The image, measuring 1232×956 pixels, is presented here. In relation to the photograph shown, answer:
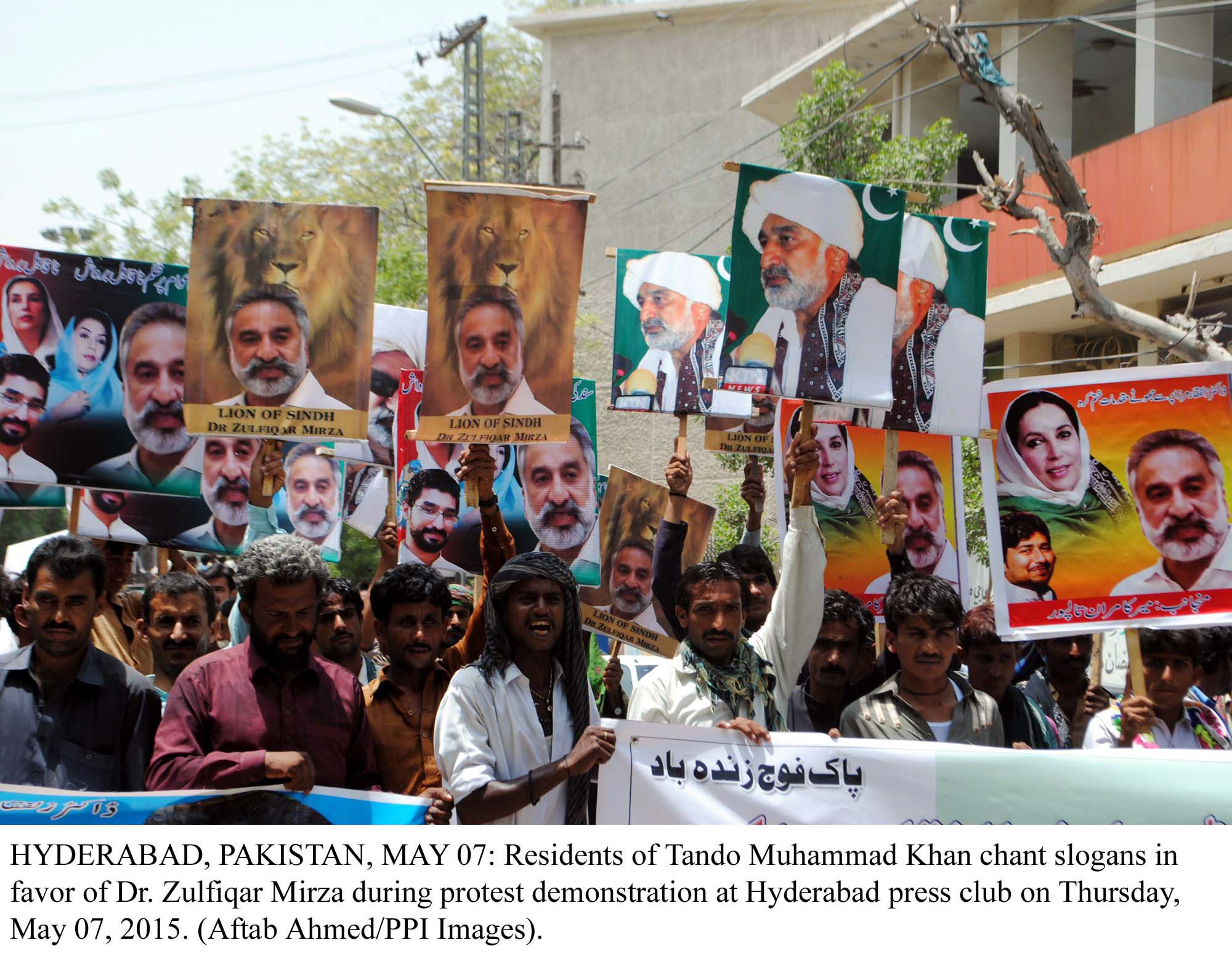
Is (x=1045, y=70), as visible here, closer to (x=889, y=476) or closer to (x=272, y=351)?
(x=889, y=476)

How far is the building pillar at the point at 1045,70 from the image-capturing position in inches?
619

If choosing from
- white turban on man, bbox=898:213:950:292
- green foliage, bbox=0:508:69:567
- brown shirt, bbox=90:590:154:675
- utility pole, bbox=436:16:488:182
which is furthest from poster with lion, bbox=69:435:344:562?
green foliage, bbox=0:508:69:567

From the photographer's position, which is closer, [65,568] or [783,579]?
[65,568]

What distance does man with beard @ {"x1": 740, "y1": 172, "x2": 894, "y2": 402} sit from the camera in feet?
17.1

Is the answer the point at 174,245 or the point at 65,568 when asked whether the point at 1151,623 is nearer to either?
A: the point at 65,568

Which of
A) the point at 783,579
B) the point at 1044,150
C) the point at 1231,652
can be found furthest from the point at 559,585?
the point at 1044,150

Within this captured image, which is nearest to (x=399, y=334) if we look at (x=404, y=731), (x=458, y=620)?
(x=458, y=620)

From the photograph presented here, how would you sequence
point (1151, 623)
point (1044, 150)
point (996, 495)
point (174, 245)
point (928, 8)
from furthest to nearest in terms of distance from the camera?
point (174, 245), point (928, 8), point (1044, 150), point (996, 495), point (1151, 623)

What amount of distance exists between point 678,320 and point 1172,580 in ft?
9.92

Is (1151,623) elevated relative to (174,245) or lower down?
lower down

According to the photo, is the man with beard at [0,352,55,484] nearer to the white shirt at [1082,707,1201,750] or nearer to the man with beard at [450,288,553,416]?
the man with beard at [450,288,553,416]

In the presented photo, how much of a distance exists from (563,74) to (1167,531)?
24.6m

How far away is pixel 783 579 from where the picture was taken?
4.20m

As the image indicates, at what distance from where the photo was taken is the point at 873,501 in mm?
6492
